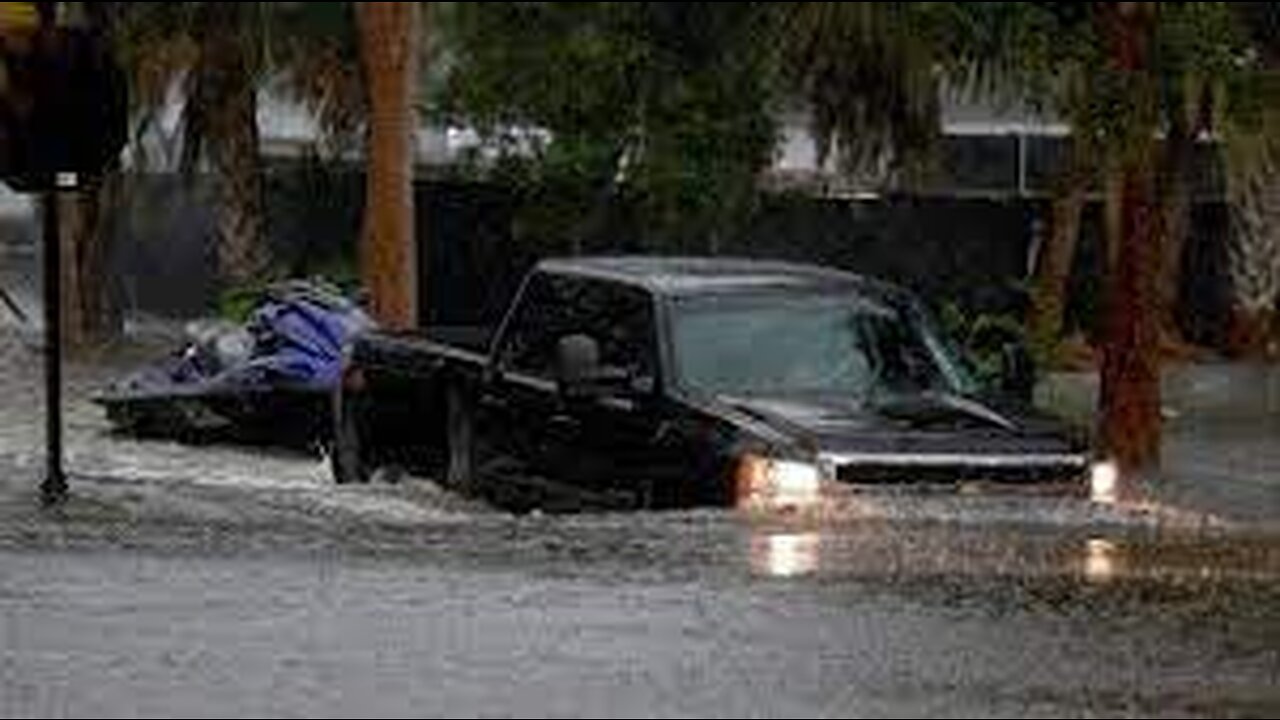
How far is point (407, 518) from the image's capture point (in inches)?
→ 591

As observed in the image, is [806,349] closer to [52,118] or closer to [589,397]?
[589,397]

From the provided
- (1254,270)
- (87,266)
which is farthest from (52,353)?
(1254,270)

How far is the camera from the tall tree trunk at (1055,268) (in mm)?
28281

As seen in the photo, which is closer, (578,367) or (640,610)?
(640,610)

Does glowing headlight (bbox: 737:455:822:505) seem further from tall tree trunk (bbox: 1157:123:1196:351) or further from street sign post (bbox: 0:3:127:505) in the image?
tall tree trunk (bbox: 1157:123:1196:351)

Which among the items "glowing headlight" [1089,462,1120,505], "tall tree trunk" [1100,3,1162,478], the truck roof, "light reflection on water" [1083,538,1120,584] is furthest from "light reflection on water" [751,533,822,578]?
"tall tree trunk" [1100,3,1162,478]

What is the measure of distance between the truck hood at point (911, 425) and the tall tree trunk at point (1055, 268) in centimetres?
1333

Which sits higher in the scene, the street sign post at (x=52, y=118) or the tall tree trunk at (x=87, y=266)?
the street sign post at (x=52, y=118)

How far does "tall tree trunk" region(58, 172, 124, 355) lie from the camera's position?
2912 cm

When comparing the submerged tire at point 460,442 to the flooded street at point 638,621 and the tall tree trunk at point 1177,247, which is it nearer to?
the flooded street at point 638,621

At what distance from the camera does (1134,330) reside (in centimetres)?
1900

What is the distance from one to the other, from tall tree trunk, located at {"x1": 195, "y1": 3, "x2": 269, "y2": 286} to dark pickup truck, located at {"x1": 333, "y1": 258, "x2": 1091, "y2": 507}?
412 inches

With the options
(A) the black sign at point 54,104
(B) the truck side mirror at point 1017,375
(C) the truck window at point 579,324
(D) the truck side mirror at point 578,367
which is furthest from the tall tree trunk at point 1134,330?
(A) the black sign at point 54,104

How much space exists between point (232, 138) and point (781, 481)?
1664 cm
